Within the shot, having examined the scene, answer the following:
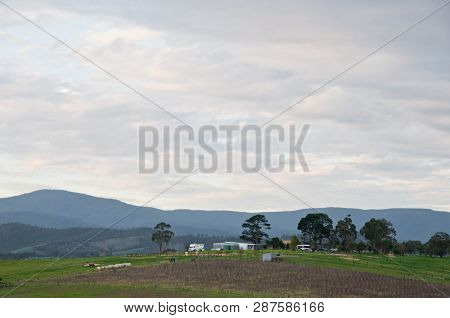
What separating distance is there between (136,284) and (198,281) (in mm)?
7933

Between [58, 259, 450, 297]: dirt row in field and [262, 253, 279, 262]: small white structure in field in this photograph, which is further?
[262, 253, 279, 262]: small white structure in field

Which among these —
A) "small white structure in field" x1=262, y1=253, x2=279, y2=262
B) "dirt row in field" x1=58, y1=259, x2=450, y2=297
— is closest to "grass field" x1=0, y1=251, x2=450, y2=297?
"dirt row in field" x1=58, y1=259, x2=450, y2=297

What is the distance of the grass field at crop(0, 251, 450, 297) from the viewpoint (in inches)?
3063

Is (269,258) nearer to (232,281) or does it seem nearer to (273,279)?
(273,279)

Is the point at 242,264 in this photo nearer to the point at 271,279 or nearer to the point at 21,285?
the point at 271,279

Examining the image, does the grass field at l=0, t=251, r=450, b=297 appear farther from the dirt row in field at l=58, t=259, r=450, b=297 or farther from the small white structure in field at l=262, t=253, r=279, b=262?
the small white structure in field at l=262, t=253, r=279, b=262

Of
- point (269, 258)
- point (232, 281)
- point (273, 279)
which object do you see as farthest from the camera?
point (269, 258)

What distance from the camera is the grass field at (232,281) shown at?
7781cm

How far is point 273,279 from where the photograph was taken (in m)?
90.3

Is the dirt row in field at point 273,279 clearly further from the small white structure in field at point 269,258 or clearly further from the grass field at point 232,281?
the small white structure in field at point 269,258

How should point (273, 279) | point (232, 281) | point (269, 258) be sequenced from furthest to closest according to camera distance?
point (269, 258) → point (273, 279) → point (232, 281)

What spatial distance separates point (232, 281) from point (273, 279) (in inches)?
212

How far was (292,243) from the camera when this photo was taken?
630ft

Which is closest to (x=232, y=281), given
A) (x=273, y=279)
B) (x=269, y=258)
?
(x=273, y=279)
